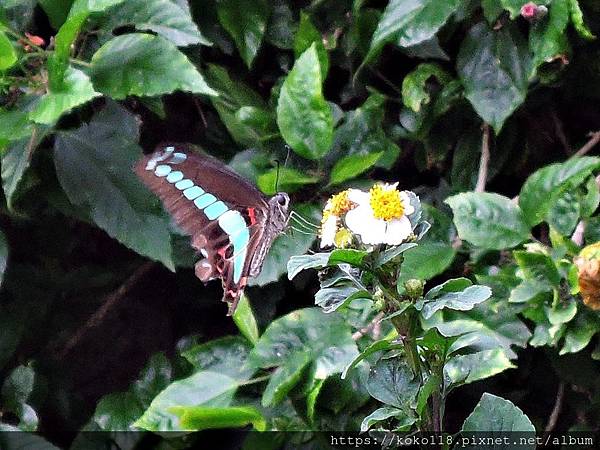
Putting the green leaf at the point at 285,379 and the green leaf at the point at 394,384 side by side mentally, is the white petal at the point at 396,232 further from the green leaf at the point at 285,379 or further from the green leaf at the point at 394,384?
the green leaf at the point at 285,379

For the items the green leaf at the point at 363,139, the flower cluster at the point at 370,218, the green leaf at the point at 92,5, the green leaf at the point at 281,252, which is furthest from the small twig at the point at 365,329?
the green leaf at the point at 92,5

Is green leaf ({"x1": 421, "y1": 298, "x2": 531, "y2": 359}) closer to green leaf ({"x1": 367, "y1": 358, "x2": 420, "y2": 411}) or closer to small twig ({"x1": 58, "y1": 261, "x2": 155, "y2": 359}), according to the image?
green leaf ({"x1": 367, "y1": 358, "x2": 420, "y2": 411})

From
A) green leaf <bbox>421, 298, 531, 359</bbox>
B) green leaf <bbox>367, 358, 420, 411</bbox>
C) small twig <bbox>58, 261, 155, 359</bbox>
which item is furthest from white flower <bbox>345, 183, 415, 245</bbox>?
small twig <bbox>58, 261, 155, 359</bbox>

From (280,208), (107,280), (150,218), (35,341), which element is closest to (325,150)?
(280,208)

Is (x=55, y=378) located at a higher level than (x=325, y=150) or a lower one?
lower

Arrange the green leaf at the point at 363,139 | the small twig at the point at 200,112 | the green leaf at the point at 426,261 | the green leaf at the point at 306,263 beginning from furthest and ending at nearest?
1. the small twig at the point at 200,112
2. the green leaf at the point at 363,139
3. the green leaf at the point at 426,261
4. the green leaf at the point at 306,263

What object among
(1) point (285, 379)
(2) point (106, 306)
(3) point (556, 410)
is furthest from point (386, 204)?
(2) point (106, 306)

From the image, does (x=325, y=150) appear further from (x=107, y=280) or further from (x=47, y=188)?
(x=107, y=280)

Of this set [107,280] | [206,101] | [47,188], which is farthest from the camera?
A: [107,280]
